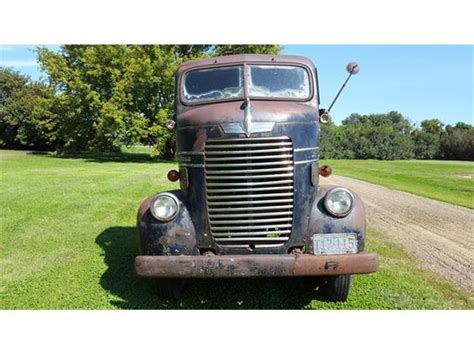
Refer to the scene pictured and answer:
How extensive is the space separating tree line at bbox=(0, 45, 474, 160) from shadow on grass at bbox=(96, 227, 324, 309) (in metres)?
21.1

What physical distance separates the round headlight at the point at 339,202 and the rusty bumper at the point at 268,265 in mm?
500

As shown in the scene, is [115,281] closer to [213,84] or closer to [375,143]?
[213,84]

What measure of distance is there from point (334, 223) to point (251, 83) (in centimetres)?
180

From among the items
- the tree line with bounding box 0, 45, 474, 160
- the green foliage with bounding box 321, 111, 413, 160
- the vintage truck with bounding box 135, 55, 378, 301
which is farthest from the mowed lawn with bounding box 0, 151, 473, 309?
the green foliage with bounding box 321, 111, 413, 160

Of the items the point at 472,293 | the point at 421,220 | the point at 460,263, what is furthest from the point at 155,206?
the point at 421,220

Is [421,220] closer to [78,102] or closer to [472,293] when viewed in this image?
[472,293]

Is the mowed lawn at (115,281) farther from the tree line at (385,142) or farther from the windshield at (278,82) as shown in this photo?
the tree line at (385,142)

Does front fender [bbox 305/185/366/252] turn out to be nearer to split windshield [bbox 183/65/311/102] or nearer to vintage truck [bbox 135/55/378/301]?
vintage truck [bbox 135/55/378/301]

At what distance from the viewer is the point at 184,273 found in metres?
4.09

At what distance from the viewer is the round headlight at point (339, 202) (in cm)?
445

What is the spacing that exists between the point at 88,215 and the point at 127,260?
3.89 metres

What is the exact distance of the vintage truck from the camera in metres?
4.32


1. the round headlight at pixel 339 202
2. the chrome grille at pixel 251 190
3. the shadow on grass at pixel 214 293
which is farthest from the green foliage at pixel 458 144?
the chrome grille at pixel 251 190

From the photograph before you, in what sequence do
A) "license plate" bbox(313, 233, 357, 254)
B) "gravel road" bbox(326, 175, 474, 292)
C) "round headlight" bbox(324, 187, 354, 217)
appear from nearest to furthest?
1. "license plate" bbox(313, 233, 357, 254)
2. "round headlight" bbox(324, 187, 354, 217)
3. "gravel road" bbox(326, 175, 474, 292)
